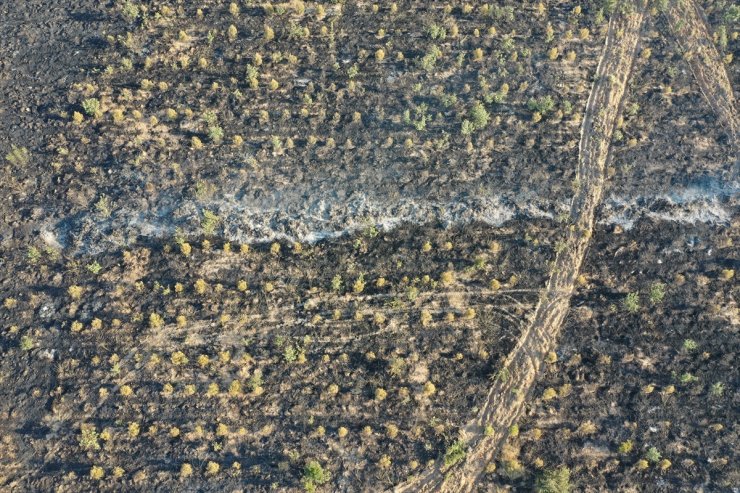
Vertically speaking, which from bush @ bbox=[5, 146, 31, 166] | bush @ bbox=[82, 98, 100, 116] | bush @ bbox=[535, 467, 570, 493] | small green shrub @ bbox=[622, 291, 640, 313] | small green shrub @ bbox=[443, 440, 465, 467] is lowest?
bush @ bbox=[535, 467, 570, 493]

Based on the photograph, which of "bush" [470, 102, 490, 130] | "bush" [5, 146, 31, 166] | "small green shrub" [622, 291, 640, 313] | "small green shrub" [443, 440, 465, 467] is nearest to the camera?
"small green shrub" [443, 440, 465, 467]

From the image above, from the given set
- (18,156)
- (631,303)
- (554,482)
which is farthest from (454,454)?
(18,156)

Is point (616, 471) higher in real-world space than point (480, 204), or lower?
lower

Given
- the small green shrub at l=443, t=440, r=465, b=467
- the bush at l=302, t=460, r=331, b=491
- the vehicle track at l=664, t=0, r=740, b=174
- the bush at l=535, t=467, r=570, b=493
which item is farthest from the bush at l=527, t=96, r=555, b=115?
the bush at l=302, t=460, r=331, b=491

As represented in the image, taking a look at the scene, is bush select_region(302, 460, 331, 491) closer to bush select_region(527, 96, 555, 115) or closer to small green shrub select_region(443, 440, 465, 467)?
small green shrub select_region(443, 440, 465, 467)

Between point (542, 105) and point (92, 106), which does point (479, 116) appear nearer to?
point (542, 105)

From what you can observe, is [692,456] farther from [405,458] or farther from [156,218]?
[156,218]

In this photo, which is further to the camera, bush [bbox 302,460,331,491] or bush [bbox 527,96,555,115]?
bush [bbox 527,96,555,115]

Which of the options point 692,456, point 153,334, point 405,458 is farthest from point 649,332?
point 153,334
